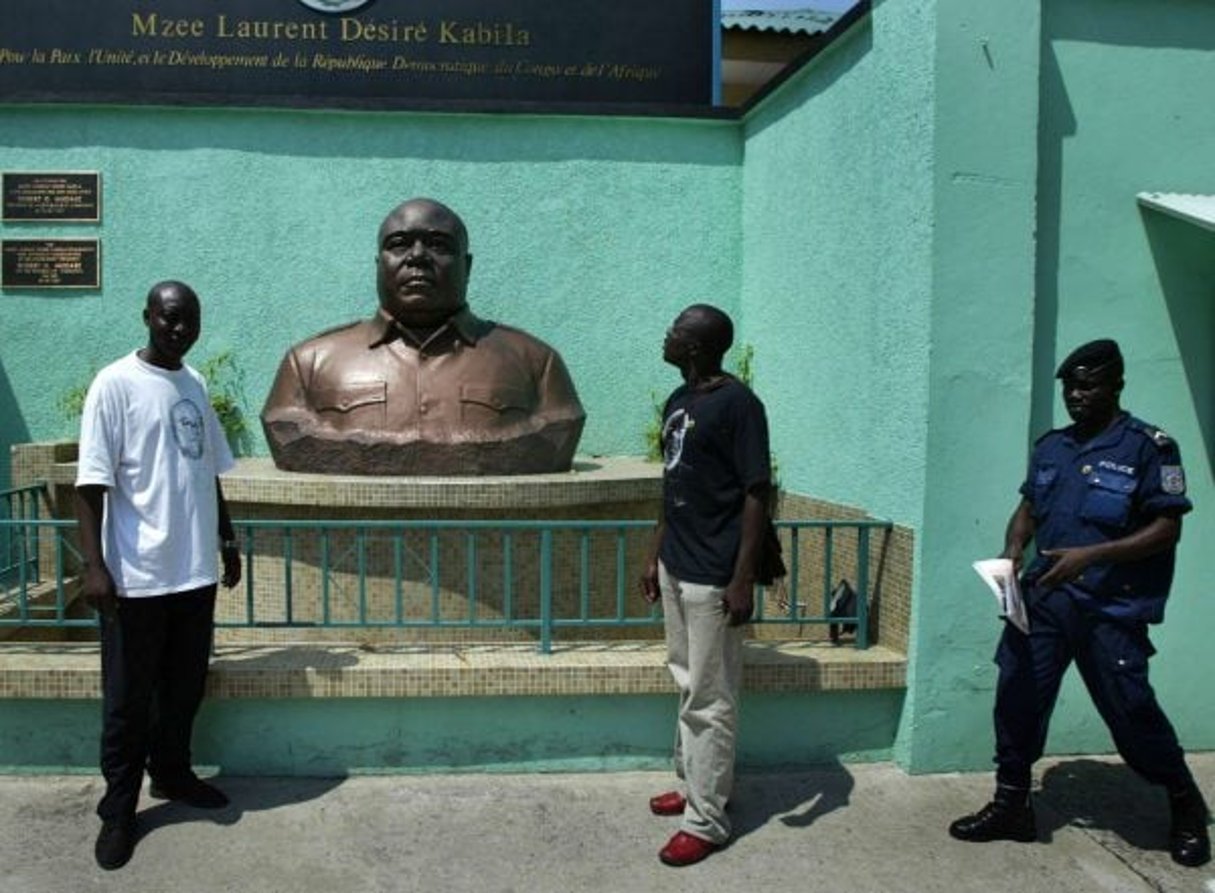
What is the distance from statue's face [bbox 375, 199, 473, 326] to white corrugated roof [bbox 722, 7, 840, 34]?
782cm

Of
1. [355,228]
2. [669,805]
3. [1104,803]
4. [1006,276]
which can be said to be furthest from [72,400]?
[1104,803]

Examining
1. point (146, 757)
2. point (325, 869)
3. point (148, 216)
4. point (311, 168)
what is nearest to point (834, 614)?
point (325, 869)

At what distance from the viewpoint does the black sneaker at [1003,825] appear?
3.63 meters

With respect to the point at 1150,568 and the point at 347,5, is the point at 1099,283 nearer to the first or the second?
the point at 1150,568

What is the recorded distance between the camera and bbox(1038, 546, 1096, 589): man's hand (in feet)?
10.8

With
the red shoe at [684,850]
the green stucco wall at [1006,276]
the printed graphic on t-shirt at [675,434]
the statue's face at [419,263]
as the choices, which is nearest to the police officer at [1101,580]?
the green stucco wall at [1006,276]

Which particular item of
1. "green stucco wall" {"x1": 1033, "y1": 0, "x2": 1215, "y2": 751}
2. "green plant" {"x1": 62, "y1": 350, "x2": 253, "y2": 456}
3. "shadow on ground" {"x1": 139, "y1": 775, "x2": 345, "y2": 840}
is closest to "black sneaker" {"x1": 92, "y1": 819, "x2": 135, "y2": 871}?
"shadow on ground" {"x1": 139, "y1": 775, "x2": 345, "y2": 840}

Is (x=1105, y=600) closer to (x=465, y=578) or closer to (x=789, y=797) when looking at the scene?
(x=789, y=797)

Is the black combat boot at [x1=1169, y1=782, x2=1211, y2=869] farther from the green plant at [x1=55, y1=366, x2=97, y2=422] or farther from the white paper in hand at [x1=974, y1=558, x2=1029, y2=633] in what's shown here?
the green plant at [x1=55, y1=366, x2=97, y2=422]

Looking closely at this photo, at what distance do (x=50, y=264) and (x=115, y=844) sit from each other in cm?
491

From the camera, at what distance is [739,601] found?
3.27m

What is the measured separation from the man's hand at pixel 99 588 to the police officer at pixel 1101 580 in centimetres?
289

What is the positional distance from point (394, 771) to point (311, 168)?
4513 mm

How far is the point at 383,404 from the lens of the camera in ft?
18.1
